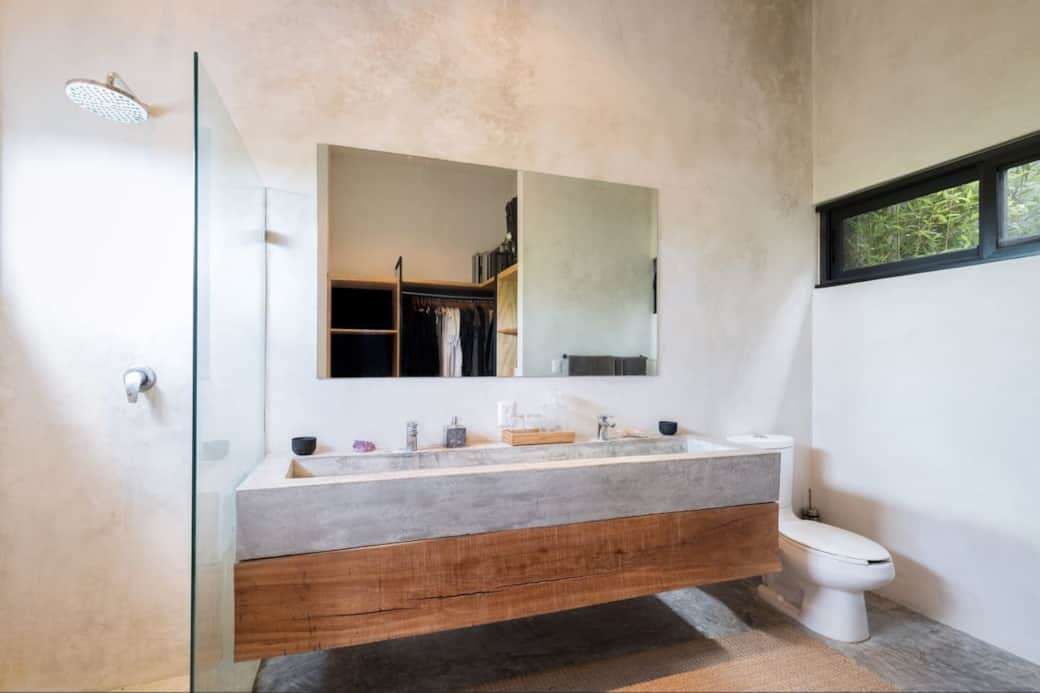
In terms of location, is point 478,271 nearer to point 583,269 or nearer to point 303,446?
point 583,269

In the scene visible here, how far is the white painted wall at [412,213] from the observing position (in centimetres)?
193

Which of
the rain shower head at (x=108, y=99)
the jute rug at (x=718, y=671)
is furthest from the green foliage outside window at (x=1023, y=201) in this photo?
the rain shower head at (x=108, y=99)

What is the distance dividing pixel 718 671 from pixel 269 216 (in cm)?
242

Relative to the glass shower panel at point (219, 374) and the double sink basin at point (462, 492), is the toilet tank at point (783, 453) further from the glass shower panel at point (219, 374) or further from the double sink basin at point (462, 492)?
the glass shower panel at point (219, 374)

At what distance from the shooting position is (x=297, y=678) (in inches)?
68.2

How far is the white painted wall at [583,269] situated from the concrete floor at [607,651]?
1.12 m

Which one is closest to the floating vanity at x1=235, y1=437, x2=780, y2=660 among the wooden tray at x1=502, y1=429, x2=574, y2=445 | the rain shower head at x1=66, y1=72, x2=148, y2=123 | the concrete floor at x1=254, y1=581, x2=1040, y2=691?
the wooden tray at x1=502, y1=429, x2=574, y2=445

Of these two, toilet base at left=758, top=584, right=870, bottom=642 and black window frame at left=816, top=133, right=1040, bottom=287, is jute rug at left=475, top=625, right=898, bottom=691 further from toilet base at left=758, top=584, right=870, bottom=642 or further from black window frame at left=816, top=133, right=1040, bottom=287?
black window frame at left=816, top=133, right=1040, bottom=287

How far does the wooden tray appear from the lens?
202 cm

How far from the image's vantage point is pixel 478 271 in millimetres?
2098

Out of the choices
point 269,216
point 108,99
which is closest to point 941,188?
point 269,216

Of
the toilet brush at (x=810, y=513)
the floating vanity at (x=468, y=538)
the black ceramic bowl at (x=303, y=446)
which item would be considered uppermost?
the black ceramic bowl at (x=303, y=446)

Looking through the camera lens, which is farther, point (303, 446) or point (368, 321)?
point (368, 321)

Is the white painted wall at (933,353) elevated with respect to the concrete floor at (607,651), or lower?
elevated
